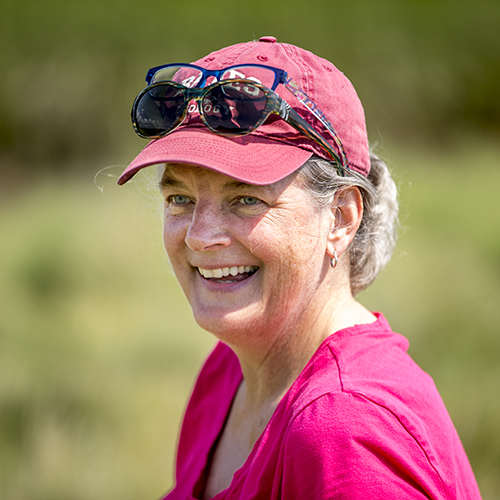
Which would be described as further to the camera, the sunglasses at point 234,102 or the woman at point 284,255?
the sunglasses at point 234,102

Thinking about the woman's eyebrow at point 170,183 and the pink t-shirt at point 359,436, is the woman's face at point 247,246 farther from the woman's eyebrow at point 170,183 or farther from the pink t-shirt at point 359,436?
the pink t-shirt at point 359,436

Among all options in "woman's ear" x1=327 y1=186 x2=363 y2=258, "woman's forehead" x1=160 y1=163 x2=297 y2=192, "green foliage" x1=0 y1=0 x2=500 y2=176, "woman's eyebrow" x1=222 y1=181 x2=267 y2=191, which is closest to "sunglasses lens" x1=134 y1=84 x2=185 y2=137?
"woman's forehead" x1=160 y1=163 x2=297 y2=192

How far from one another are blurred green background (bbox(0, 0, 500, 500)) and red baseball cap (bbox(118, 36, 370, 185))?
546 millimetres

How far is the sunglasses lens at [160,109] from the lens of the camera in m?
1.41

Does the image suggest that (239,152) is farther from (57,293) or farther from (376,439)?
(57,293)

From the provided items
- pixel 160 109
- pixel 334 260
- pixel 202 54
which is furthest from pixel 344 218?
pixel 202 54

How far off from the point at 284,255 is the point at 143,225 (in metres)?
0.92

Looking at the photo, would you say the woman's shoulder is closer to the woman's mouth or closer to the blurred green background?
the woman's mouth

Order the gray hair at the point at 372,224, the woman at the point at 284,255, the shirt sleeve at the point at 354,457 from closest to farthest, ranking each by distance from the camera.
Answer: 1. the shirt sleeve at the point at 354,457
2. the woman at the point at 284,255
3. the gray hair at the point at 372,224

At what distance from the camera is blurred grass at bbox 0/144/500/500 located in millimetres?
3270

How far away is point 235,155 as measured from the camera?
1308mm

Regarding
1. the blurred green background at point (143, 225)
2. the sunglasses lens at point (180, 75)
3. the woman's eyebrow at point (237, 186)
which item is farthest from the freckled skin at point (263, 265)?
the blurred green background at point (143, 225)

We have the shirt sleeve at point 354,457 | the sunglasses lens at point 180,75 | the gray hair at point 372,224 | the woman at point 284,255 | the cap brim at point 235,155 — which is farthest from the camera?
the gray hair at point 372,224

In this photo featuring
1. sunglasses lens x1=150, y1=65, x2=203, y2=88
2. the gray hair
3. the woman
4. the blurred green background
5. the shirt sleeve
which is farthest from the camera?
the blurred green background
